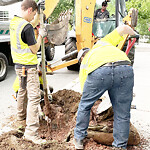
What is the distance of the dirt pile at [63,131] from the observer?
2861mm

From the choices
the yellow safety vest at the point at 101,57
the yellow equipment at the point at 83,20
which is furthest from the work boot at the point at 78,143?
the yellow equipment at the point at 83,20

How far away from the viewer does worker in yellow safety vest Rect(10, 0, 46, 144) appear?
3035 mm

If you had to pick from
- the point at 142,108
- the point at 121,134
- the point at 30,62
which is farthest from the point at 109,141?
the point at 142,108

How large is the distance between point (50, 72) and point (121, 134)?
4.50 metres

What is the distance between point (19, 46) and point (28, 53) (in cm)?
16

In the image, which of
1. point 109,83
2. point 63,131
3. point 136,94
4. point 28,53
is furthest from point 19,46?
point 136,94

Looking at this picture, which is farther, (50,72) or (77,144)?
(50,72)

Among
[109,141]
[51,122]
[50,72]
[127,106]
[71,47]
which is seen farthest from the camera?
[71,47]

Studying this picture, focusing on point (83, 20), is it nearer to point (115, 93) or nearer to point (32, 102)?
point (32, 102)

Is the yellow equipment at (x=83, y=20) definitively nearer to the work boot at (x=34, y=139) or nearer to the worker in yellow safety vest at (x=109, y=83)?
the worker in yellow safety vest at (x=109, y=83)

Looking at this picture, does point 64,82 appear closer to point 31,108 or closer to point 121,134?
point 31,108

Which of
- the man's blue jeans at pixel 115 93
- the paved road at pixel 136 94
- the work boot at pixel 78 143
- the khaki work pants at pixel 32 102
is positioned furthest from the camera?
the paved road at pixel 136 94

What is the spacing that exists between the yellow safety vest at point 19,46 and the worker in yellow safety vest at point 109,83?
856mm

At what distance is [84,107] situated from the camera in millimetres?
2713
